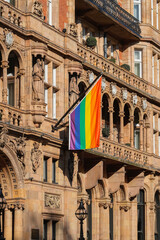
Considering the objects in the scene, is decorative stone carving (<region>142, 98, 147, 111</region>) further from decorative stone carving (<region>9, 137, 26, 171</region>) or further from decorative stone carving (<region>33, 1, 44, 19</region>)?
decorative stone carving (<region>9, 137, 26, 171</region>)

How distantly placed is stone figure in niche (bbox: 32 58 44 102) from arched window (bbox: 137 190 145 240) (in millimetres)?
15979

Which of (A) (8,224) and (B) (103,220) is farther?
(B) (103,220)

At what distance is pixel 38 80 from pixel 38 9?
345 centimetres

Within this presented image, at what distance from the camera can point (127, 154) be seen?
163 feet

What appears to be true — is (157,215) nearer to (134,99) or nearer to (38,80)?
(134,99)

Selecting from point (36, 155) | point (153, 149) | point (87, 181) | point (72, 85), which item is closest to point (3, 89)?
point (36, 155)

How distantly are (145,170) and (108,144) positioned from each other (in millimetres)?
5711

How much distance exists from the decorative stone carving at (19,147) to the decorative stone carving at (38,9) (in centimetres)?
613

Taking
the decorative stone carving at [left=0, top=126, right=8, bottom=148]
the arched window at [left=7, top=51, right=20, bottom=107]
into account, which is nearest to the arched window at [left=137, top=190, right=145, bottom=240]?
the arched window at [left=7, top=51, right=20, bottom=107]

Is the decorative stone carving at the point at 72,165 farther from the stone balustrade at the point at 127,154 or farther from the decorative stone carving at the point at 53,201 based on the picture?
the stone balustrade at the point at 127,154

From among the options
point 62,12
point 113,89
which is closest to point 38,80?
point 62,12

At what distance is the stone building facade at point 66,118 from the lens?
38.9 m

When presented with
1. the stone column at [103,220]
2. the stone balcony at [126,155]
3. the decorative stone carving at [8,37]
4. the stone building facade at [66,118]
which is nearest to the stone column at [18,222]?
the stone building facade at [66,118]

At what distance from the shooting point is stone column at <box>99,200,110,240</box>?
4822 centimetres
